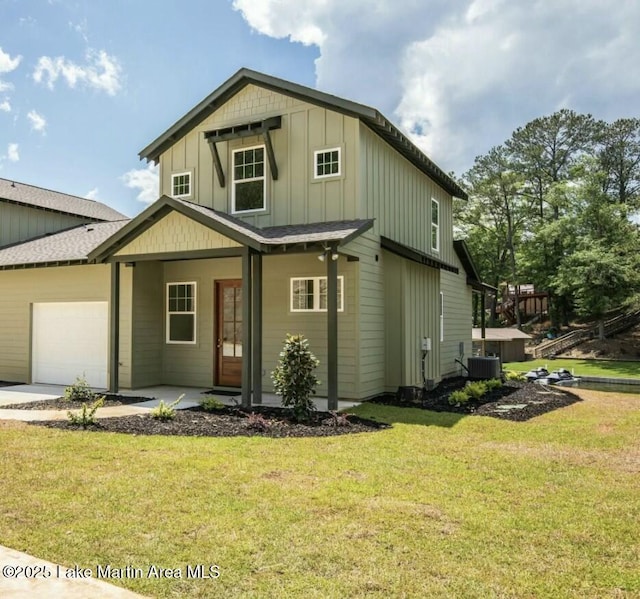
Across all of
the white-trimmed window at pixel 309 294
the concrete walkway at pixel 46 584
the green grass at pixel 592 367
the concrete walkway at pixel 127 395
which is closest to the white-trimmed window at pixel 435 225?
the white-trimmed window at pixel 309 294

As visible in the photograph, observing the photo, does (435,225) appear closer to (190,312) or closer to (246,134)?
(246,134)

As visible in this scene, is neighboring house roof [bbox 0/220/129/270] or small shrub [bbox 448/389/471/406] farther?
neighboring house roof [bbox 0/220/129/270]

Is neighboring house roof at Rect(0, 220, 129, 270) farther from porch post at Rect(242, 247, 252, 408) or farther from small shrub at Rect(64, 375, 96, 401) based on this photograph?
porch post at Rect(242, 247, 252, 408)

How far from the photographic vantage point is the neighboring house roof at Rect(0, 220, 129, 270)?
1149 cm

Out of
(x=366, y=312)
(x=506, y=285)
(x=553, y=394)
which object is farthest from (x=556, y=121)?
(x=366, y=312)

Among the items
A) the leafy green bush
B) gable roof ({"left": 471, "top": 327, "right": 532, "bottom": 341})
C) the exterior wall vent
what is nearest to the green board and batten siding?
the leafy green bush

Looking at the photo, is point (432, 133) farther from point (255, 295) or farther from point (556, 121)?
point (255, 295)

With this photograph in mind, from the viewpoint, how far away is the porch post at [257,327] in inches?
350

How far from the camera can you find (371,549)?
10.8ft

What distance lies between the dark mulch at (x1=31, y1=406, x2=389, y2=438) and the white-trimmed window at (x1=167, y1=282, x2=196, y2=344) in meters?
3.58

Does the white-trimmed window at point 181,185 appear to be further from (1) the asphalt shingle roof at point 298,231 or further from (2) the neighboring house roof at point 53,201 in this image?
(2) the neighboring house roof at point 53,201

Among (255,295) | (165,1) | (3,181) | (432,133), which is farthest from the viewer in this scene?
(432,133)

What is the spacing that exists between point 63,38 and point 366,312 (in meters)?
10.8

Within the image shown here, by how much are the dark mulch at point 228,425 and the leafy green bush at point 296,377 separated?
0.25 metres
